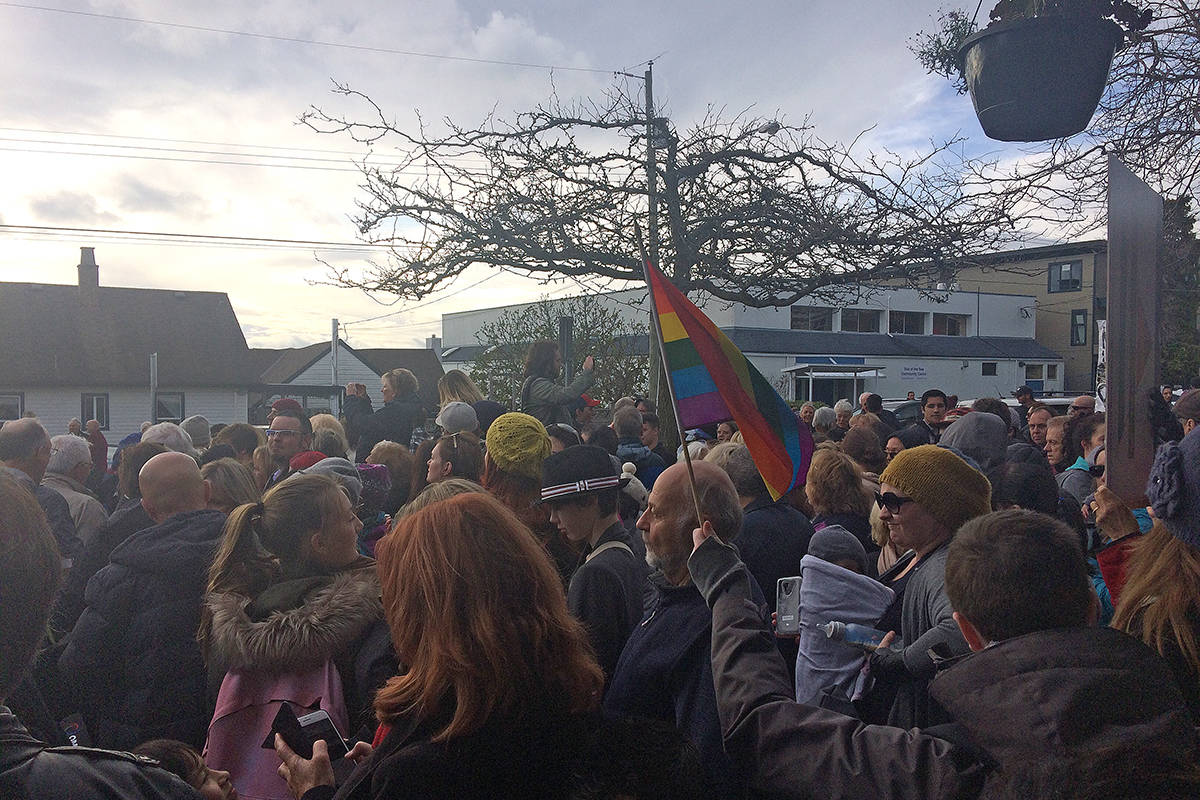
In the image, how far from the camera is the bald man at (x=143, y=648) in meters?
3.15

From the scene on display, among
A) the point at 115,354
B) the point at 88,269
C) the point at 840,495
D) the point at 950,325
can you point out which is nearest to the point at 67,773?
the point at 840,495

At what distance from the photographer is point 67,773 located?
135 cm

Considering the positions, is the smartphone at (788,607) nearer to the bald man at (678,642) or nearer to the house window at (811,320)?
the bald man at (678,642)

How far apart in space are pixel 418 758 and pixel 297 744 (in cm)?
60

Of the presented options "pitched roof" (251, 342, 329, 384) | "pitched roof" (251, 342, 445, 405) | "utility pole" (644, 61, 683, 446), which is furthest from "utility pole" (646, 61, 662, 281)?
"pitched roof" (251, 342, 329, 384)

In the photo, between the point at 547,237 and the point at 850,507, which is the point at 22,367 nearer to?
the point at 547,237

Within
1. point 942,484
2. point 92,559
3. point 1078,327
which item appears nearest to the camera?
point 942,484

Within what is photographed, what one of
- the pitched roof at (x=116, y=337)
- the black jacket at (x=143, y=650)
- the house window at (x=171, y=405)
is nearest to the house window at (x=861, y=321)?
the pitched roof at (x=116, y=337)

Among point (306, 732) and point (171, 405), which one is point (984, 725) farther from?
point (171, 405)

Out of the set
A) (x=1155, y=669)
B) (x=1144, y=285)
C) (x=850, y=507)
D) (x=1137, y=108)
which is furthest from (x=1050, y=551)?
(x=1137, y=108)

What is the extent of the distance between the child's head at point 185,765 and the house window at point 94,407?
37.6 metres

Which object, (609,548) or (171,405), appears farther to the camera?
(171,405)

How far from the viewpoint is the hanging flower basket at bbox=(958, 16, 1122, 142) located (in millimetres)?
3352

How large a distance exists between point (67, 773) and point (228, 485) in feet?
11.4
